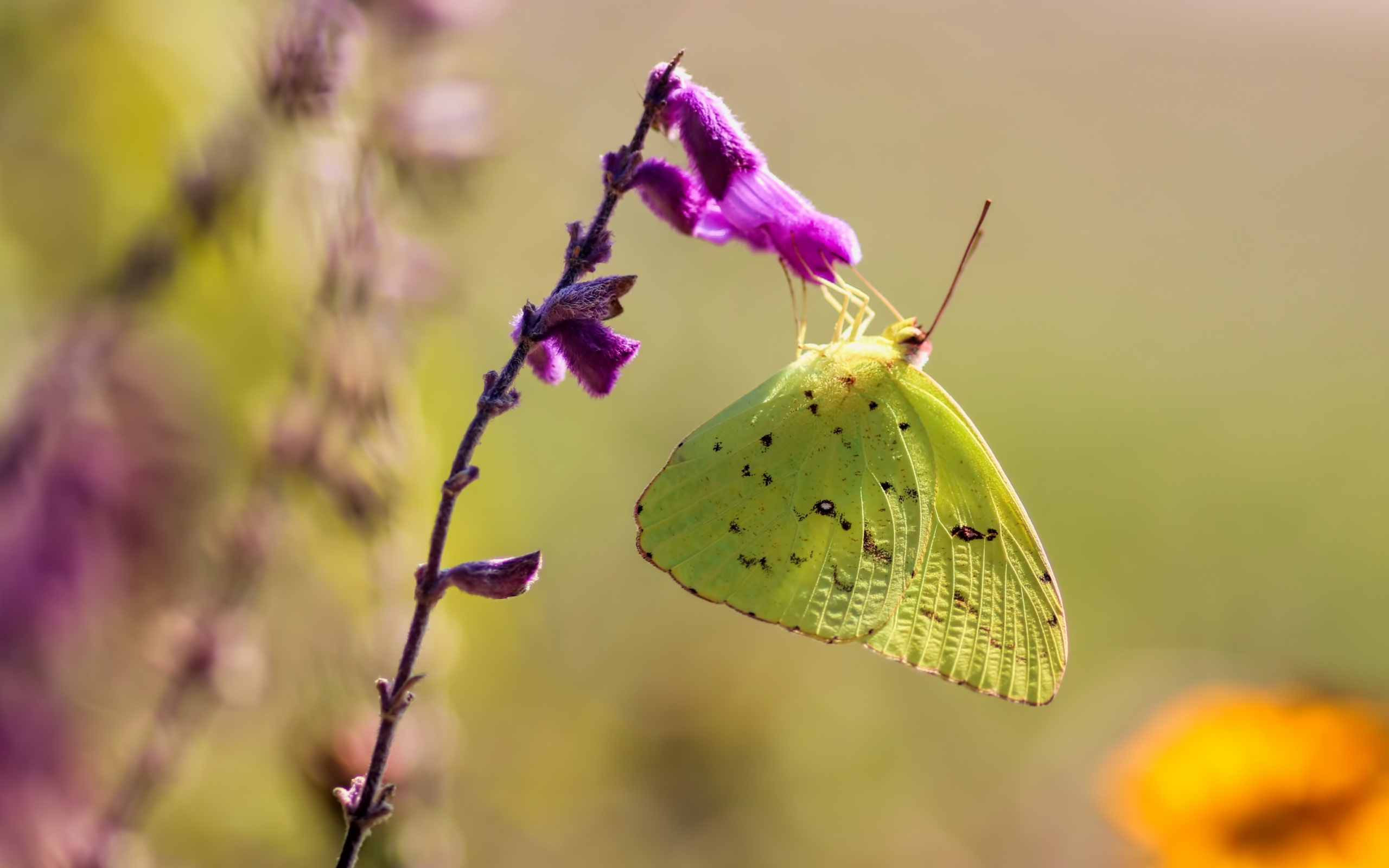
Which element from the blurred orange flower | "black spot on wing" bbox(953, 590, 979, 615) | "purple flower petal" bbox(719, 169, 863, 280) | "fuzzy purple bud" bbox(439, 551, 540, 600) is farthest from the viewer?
the blurred orange flower

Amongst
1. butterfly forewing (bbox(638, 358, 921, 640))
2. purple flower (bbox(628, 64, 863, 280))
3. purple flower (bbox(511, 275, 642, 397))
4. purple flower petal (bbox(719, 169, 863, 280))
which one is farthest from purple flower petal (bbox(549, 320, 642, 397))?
butterfly forewing (bbox(638, 358, 921, 640))

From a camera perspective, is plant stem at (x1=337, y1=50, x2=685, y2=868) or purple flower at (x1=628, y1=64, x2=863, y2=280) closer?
plant stem at (x1=337, y1=50, x2=685, y2=868)

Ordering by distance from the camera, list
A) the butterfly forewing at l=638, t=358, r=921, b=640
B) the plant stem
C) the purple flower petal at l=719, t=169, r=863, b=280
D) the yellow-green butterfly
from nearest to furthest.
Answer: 1. the plant stem
2. the purple flower petal at l=719, t=169, r=863, b=280
3. the butterfly forewing at l=638, t=358, r=921, b=640
4. the yellow-green butterfly

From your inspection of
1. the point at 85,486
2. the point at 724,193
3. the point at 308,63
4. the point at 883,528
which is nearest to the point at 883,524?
the point at 883,528

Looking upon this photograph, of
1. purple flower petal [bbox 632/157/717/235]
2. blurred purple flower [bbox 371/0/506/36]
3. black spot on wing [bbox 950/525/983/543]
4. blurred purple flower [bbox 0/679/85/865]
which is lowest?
blurred purple flower [bbox 0/679/85/865]

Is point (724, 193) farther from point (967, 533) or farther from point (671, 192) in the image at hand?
point (967, 533)

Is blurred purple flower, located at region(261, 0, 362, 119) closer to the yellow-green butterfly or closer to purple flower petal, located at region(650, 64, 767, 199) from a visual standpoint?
purple flower petal, located at region(650, 64, 767, 199)

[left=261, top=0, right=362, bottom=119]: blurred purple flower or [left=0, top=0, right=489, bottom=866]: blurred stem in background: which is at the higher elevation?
[left=261, top=0, right=362, bottom=119]: blurred purple flower

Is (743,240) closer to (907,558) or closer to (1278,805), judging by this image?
(907,558)
